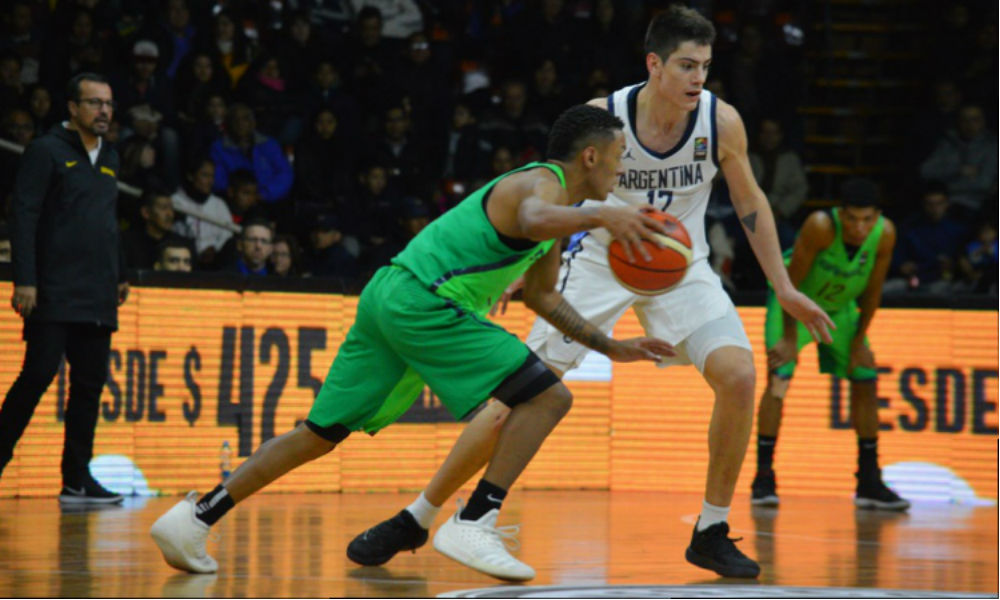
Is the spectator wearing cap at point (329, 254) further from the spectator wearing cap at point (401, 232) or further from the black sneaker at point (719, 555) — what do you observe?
the black sneaker at point (719, 555)

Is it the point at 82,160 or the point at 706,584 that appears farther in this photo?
the point at 82,160

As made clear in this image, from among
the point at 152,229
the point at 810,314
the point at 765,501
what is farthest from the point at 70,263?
the point at 765,501

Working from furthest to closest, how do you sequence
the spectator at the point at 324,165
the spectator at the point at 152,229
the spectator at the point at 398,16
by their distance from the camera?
1. the spectator at the point at 398,16
2. the spectator at the point at 324,165
3. the spectator at the point at 152,229

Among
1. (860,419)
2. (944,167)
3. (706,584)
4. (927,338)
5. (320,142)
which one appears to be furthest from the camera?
(944,167)

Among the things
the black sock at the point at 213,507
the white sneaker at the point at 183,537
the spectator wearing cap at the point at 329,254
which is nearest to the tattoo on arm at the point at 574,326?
the black sock at the point at 213,507

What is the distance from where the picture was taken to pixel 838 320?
9758 mm

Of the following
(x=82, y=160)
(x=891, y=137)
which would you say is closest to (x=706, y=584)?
(x=82, y=160)

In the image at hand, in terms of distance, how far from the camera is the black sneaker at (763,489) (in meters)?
9.71

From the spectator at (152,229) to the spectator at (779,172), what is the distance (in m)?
5.52

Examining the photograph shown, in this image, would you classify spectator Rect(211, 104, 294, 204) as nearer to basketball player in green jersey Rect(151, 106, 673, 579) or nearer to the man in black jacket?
the man in black jacket

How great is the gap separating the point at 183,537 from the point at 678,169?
2446 mm

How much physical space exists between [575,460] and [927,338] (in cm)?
253

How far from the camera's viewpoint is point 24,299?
762 cm

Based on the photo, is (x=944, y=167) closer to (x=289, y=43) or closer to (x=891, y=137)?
(x=891, y=137)
